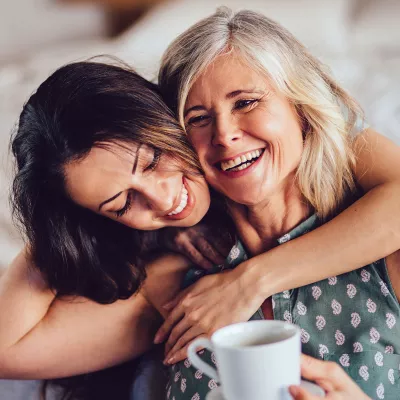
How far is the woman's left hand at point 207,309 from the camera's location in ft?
3.65

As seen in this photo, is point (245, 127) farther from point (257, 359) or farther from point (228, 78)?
point (257, 359)

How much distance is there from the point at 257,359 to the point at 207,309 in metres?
0.47

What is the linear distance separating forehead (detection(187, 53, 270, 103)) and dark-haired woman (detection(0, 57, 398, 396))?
3.5 inches

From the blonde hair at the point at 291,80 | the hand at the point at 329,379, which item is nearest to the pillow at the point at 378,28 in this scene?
the blonde hair at the point at 291,80

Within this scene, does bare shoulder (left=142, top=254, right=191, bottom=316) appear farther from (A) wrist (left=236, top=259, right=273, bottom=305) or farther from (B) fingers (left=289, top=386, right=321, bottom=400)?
(B) fingers (left=289, top=386, right=321, bottom=400)

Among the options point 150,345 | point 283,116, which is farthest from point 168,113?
point 150,345

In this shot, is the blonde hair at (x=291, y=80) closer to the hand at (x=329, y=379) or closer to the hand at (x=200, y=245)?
the hand at (x=200, y=245)

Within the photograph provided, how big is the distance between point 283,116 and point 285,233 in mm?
225

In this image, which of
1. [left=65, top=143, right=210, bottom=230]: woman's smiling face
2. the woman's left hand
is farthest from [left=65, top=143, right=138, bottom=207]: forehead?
the woman's left hand

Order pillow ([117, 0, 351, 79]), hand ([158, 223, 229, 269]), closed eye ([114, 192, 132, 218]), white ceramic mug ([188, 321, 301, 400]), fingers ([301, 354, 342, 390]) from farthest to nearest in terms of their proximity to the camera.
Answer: pillow ([117, 0, 351, 79]) → hand ([158, 223, 229, 269]) → closed eye ([114, 192, 132, 218]) → fingers ([301, 354, 342, 390]) → white ceramic mug ([188, 321, 301, 400])

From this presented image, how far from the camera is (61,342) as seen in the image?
4.25ft

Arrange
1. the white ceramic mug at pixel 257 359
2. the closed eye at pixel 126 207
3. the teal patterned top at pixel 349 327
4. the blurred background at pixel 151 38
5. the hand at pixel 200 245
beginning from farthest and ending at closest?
the blurred background at pixel 151 38 → the hand at pixel 200 245 → the closed eye at pixel 126 207 → the teal patterned top at pixel 349 327 → the white ceramic mug at pixel 257 359

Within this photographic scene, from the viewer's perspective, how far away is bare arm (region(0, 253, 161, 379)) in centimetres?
129

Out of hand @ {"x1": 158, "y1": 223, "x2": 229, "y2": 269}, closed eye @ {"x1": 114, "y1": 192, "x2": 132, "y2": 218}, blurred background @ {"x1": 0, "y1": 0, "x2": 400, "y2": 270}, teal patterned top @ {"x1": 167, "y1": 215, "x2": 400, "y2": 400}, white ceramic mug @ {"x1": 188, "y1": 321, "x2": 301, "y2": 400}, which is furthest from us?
blurred background @ {"x1": 0, "y1": 0, "x2": 400, "y2": 270}
